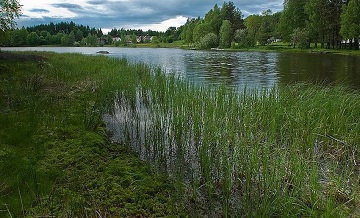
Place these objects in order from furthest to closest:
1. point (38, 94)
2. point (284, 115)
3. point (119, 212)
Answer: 1. point (38, 94)
2. point (284, 115)
3. point (119, 212)

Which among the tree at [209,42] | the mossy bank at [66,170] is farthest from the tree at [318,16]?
the mossy bank at [66,170]

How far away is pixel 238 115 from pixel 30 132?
5.32m

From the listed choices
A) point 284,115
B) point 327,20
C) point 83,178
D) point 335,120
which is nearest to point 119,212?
point 83,178

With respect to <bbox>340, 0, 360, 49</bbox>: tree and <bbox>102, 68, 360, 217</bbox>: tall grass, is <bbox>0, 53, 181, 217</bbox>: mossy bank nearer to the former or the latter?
<bbox>102, 68, 360, 217</bbox>: tall grass

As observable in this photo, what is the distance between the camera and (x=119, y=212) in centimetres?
433

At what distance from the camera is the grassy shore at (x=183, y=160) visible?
14.1 feet

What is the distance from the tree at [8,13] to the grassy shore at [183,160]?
285 inches

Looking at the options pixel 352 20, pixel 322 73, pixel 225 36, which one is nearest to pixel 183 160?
pixel 322 73

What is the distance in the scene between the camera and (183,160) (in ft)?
21.0

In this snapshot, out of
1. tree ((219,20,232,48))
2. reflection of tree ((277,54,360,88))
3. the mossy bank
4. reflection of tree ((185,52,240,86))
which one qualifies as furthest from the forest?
reflection of tree ((277,54,360,88))

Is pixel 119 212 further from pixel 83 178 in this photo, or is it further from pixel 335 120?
pixel 335 120

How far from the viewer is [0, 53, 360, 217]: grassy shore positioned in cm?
431

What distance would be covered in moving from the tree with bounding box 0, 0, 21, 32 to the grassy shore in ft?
23.8

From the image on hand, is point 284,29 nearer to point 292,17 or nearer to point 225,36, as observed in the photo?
point 292,17
